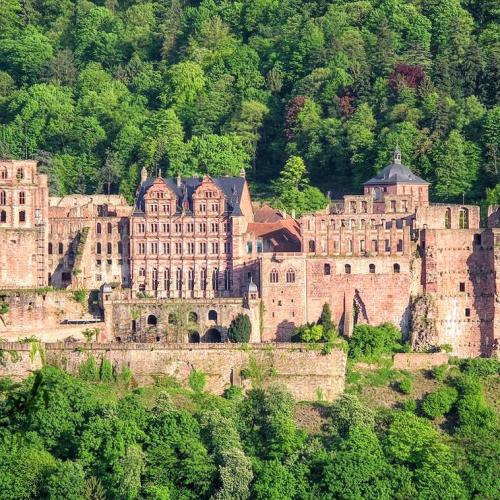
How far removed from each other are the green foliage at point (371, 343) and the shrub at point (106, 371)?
32.8 feet

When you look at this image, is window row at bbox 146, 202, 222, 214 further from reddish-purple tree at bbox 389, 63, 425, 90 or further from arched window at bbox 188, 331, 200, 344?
reddish-purple tree at bbox 389, 63, 425, 90

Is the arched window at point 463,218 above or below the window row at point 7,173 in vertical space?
below

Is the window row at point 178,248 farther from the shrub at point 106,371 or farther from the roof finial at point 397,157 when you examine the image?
the roof finial at point 397,157

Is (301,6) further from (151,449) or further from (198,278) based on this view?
(151,449)

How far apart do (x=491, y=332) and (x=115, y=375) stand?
1627 centimetres

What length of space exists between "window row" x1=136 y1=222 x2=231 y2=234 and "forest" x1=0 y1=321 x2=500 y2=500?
7187 mm

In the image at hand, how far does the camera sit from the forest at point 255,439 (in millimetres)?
76312

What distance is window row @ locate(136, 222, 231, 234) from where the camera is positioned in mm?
88375

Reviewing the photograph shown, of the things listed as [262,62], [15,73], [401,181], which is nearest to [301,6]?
[262,62]

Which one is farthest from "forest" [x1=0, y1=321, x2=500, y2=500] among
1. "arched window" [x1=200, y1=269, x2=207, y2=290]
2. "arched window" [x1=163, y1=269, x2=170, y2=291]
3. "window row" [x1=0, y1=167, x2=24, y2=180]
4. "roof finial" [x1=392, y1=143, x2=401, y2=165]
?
"roof finial" [x1=392, y1=143, x2=401, y2=165]

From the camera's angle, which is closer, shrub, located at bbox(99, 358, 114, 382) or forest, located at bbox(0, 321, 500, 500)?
forest, located at bbox(0, 321, 500, 500)

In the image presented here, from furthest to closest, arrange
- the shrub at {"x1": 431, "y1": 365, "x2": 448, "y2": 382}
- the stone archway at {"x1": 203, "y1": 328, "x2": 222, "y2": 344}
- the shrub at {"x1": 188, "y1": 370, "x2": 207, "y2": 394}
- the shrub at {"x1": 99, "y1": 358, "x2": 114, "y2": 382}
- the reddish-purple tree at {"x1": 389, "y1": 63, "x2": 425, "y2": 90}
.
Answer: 1. the reddish-purple tree at {"x1": 389, "y1": 63, "x2": 425, "y2": 90}
2. the stone archway at {"x1": 203, "y1": 328, "x2": 222, "y2": 344}
3. the shrub at {"x1": 431, "y1": 365, "x2": 448, "y2": 382}
4. the shrub at {"x1": 188, "y1": 370, "x2": 207, "y2": 394}
5. the shrub at {"x1": 99, "y1": 358, "x2": 114, "y2": 382}

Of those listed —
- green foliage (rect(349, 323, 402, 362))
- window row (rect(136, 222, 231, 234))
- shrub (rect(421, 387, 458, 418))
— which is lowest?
shrub (rect(421, 387, 458, 418))

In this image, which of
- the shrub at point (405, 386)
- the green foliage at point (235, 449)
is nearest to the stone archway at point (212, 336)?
the green foliage at point (235, 449)
